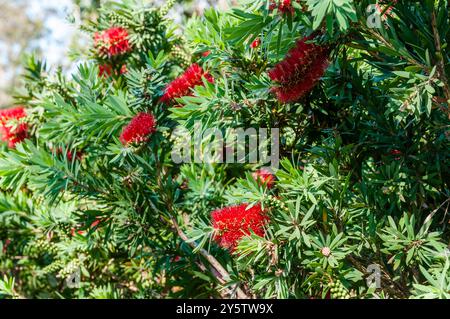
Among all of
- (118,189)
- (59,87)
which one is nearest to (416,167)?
(118,189)

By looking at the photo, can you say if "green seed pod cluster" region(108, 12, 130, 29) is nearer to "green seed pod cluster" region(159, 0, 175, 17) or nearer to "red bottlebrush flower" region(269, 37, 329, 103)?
"green seed pod cluster" region(159, 0, 175, 17)

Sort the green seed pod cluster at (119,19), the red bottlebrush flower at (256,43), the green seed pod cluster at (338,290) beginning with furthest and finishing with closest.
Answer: the green seed pod cluster at (119,19) → the red bottlebrush flower at (256,43) → the green seed pod cluster at (338,290)

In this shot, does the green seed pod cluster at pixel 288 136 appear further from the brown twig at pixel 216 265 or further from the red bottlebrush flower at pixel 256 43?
the brown twig at pixel 216 265

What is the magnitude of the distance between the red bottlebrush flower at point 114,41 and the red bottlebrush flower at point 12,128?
375 mm

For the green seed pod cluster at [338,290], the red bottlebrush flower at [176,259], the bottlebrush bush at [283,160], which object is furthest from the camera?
the red bottlebrush flower at [176,259]

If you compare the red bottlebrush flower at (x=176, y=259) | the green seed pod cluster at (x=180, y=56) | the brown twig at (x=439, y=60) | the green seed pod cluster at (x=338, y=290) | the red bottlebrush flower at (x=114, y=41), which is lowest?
the green seed pod cluster at (x=338, y=290)

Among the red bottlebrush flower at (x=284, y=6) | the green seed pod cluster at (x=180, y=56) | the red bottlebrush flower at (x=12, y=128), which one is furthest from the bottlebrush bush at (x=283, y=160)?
the red bottlebrush flower at (x=12, y=128)

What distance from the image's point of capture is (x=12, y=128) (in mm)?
2025

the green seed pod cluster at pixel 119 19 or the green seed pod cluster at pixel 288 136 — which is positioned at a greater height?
the green seed pod cluster at pixel 119 19

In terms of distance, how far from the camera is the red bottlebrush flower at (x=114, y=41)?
1.95 m
